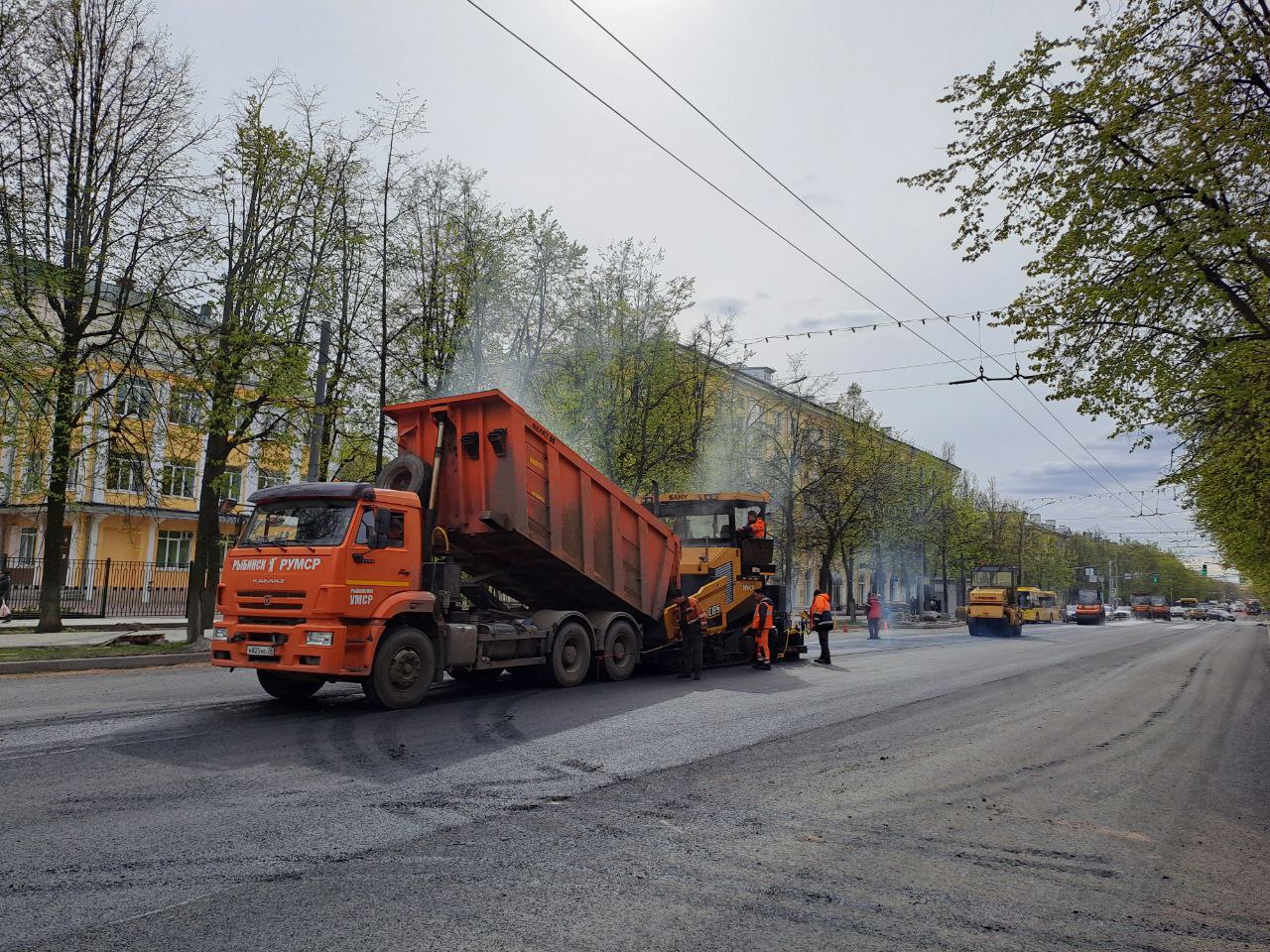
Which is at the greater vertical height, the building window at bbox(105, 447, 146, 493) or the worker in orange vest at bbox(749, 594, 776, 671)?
the building window at bbox(105, 447, 146, 493)

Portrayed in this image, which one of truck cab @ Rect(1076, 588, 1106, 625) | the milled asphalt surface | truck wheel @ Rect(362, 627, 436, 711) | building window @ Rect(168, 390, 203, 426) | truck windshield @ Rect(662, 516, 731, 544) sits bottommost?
truck cab @ Rect(1076, 588, 1106, 625)

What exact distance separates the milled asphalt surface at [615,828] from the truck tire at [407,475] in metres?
2.60

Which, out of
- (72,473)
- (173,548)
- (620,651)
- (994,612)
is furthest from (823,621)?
(173,548)

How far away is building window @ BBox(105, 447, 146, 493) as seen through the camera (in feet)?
54.9

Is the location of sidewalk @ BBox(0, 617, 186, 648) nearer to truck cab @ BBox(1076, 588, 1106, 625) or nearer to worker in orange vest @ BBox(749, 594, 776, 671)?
worker in orange vest @ BBox(749, 594, 776, 671)

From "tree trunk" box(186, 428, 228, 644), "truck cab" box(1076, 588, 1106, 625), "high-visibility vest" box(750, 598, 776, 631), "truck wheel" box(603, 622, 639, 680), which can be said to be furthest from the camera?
"truck cab" box(1076, 588, 1106, 625)

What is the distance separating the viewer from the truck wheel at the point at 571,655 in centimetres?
1121

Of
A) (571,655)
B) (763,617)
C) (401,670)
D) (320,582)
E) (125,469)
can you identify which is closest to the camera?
(320,582)

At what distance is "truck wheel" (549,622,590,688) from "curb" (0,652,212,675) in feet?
18.4

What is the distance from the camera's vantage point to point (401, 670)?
8992 mm

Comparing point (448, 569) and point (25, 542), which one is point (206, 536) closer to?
point (448, 569)

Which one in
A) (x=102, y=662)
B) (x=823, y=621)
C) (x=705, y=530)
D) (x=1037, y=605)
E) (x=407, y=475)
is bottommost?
(x=1037, y=605)

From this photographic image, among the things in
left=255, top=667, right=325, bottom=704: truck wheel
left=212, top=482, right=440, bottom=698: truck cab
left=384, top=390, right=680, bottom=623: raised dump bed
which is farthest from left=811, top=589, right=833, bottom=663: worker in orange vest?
left=255, top=667, right=325, bottom=704: truck wheel

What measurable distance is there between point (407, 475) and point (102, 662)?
675 centimetres
